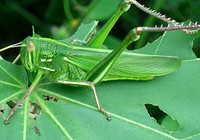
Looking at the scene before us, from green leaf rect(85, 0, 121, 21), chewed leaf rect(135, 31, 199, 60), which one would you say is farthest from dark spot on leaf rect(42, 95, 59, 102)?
green leaf rect(85, 0, 121, 21)

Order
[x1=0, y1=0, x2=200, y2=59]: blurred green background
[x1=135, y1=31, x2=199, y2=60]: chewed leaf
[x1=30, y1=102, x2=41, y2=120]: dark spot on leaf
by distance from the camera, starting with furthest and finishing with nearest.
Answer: [x1=0, y1=0, x2=200, y2=59]: blurred green background < [x1=135, y1=31, x2=199, y2=60]: chewed leaf < [x1=30, y1=102, x2=41, y2=120]: dark spot on leaf

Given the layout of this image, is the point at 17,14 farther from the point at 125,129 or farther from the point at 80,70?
the point at 125,129

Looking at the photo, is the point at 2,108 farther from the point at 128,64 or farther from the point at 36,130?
the point at 128,64

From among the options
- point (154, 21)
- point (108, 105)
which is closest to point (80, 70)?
point (108, 105)

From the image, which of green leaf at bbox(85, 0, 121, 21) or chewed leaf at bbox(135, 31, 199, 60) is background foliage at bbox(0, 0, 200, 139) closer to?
chewed leaf at bbox(135, 31, 199, 60)

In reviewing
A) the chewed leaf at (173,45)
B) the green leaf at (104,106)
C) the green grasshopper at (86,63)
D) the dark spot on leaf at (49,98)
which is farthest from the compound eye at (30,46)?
the chewed leaf at (173,45)

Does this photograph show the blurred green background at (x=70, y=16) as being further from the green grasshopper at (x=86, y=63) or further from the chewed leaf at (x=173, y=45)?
the green grasshopper at (x=86, y=63)
